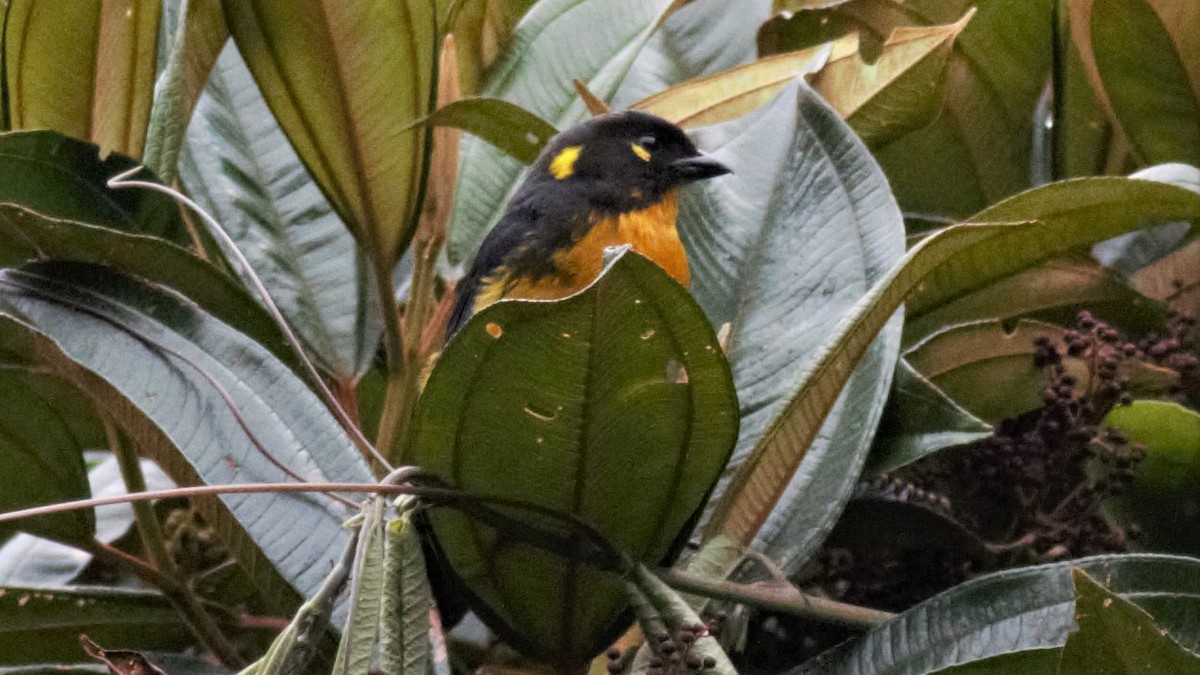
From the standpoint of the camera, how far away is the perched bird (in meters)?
2.53

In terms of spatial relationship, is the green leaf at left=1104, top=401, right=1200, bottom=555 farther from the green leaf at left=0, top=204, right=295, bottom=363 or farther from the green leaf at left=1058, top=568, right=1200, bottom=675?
the green leaf at left=0, top=204, right=295, bottom=363

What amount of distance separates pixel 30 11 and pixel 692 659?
1235 mm

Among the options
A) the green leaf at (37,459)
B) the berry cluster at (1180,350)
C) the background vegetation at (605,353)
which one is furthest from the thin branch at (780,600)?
the green leaf at (37,459)

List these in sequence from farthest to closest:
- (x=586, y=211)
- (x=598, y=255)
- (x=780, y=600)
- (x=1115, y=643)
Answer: (x=586, y=211) < (x=598, y=255) < (x=780, y=600) < (x=1115, y=643)

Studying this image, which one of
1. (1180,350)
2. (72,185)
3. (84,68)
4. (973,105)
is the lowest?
(1180,350)

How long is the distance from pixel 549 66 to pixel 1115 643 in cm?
135

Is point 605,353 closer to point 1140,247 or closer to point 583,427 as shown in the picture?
point 583,427

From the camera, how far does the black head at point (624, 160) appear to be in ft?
8.62

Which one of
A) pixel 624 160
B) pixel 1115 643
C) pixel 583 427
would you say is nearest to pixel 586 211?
pixel 624 160

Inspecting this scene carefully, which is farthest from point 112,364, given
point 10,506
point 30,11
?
point 30,11

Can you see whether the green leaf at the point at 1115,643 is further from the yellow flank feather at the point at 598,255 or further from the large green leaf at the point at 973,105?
the yellow flank feather at the point at 598,255

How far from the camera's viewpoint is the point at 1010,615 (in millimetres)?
1420

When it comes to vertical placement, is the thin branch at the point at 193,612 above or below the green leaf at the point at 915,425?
below

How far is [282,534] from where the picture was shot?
5.18 ft
